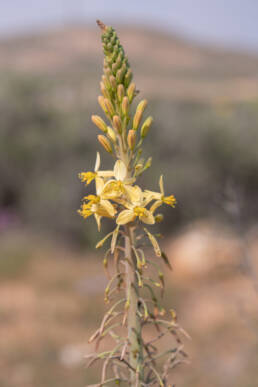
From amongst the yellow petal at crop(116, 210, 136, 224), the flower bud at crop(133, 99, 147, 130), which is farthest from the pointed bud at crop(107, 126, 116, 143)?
the yellow petal at crop(116, 210, 136, 224)

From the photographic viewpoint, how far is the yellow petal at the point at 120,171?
2006 millimetres

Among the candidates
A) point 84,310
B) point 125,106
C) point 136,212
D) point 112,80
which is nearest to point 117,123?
point 125,106

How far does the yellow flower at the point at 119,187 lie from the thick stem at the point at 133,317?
0.59 ft

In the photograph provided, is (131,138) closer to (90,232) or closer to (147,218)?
(147,218)

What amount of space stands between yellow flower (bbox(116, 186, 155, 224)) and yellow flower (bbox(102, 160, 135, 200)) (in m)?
0.03

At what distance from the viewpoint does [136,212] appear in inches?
75.9

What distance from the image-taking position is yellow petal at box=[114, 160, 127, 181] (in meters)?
2.01

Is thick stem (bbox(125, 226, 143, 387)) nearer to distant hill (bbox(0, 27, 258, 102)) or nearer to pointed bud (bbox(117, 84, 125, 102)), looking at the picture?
pointed bud (bbox(117, 84, 125, 102))

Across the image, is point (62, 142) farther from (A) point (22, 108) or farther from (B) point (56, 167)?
(A) point (22, 108)

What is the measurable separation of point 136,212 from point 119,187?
14cm

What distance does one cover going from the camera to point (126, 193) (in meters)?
1.97

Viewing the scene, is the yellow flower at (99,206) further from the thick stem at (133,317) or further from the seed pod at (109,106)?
the seed pod at (109,106)

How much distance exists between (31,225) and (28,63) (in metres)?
44.6

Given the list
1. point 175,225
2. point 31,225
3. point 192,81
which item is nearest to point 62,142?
point 31,225
